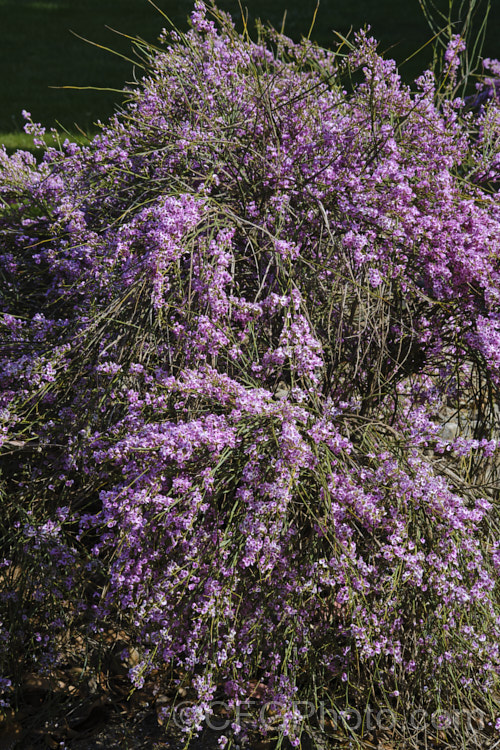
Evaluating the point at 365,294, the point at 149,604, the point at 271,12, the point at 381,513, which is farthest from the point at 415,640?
the point at 271,12

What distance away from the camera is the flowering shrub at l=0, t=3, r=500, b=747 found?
2115mm

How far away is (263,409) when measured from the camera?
2.11m

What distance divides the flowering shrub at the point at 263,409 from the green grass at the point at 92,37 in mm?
5245

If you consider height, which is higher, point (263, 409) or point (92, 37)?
point (92, 37)

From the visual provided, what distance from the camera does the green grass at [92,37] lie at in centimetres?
840

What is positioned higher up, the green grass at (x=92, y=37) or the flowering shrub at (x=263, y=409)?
the green grass at (x=92, y=37)

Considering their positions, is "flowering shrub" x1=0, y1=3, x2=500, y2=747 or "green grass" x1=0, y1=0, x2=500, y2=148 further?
"green grass" x1=0, y1=0, x2=500, y2=148

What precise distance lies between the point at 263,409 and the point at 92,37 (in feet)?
32.9

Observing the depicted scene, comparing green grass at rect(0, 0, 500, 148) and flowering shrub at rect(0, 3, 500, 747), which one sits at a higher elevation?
green grass at rect(0, 0, 500, 148)

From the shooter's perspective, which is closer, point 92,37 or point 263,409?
point 263,409

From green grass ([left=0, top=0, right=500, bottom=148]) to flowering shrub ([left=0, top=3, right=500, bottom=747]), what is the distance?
5.25 m

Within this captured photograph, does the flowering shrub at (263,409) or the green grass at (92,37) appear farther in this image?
the green grass at (92,37)

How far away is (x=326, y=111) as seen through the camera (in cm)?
288

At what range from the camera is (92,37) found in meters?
10.4
